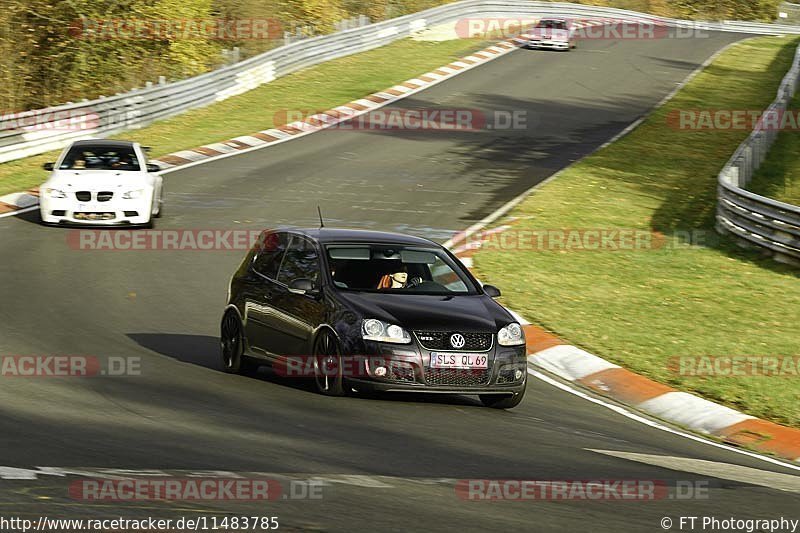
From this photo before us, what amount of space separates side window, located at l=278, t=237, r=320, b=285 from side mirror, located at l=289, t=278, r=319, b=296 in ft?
0.42

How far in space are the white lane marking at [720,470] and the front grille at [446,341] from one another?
5.51ft

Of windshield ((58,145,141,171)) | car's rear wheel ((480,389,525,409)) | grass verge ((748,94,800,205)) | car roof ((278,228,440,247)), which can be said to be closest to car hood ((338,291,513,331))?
car's rear wheel ((480,389,525,409))

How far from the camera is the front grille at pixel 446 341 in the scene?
11.1 m

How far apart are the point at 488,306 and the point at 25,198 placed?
15174 millimetres

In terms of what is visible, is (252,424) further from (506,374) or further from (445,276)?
(445,276)

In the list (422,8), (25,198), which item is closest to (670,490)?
(25,198)

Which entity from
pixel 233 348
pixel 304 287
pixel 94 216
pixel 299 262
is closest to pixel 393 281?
pixel 304 287

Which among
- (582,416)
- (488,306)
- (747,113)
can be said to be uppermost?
(488,306)

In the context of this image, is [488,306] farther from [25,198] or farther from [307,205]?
[25,198]

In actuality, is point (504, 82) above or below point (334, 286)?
below

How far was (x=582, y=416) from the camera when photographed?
1174cm

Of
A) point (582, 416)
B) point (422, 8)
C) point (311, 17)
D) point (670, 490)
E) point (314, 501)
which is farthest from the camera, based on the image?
point (422, 8)

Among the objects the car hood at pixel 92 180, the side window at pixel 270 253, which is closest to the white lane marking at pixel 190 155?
the car hood at pixel 92 180

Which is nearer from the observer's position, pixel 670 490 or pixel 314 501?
pixel 314 501
